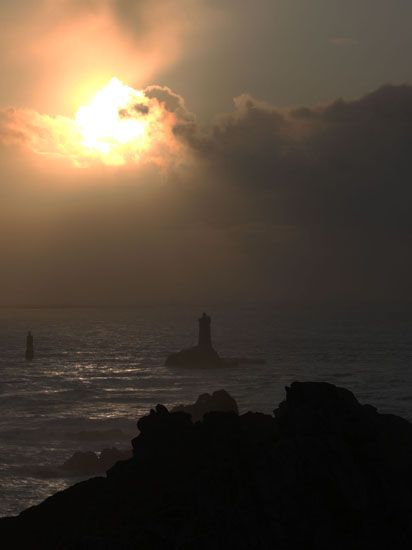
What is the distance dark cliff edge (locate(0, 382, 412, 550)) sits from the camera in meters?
20.9

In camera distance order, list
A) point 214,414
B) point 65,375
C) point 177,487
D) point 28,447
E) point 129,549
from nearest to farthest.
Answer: point 129,549
point 177,487
point 214,414
point 28,447
point 65,375

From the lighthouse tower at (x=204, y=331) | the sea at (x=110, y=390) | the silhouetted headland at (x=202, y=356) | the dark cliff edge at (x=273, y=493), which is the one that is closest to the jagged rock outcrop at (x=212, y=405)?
the sea at (x=110, y=390)

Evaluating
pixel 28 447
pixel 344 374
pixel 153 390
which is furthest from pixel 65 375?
pixel 28 447

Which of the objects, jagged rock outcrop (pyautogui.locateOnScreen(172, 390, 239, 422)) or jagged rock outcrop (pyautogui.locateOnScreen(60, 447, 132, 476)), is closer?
jagged rock outcrop (pyautogui.locateOnScreen(60, 447, 132, 476))

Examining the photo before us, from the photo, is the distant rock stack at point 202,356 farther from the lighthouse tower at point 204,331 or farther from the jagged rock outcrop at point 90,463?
the jagged rock outcrop at point 90,463

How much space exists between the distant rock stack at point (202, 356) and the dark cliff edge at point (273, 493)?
4794 inches

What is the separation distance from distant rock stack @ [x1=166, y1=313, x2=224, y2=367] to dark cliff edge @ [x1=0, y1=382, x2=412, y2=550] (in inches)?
4794

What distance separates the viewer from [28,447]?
70.4 metres

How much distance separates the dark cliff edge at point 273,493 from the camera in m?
20.9

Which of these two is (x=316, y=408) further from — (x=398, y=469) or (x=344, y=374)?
(x=344, y=374)

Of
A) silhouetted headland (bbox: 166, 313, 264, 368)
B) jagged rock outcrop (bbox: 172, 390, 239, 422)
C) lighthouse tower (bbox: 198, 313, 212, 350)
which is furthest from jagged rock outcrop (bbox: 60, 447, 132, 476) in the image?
silhouetted headland (bbox: 166, 313, 264, 368)

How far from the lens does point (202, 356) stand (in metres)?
151

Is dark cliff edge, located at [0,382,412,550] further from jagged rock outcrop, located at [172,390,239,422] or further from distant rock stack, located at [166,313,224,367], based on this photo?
distant rock stack, located at [166,313,224,367]

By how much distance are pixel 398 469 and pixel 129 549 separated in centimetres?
902
